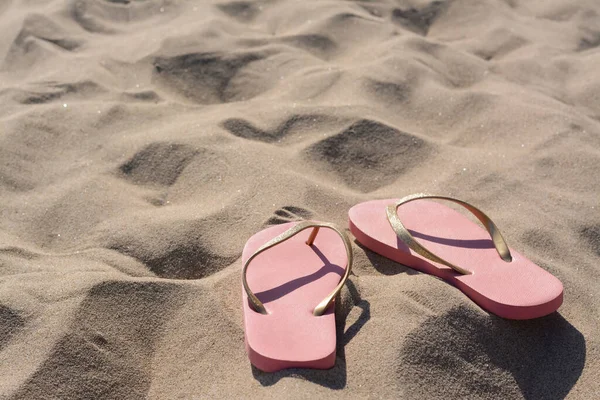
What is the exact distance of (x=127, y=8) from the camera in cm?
280

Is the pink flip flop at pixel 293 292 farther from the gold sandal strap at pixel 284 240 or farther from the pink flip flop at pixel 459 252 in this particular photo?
the pink flip flop at pixel 459 252

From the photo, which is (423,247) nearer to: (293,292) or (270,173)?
(293,292)

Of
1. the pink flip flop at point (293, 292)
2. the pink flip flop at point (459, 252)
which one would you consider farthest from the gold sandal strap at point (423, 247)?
the pink flip flop at point (293, 292)

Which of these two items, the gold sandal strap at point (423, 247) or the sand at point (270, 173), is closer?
the sand at point (270, 173)

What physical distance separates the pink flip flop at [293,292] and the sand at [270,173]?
41 mm

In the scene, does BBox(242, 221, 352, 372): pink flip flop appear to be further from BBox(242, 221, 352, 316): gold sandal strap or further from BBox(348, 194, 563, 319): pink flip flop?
BBox(348, 194, 563, 319): pink flip flop

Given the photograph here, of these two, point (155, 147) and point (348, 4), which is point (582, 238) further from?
point (348, 4)

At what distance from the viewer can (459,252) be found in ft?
4.66

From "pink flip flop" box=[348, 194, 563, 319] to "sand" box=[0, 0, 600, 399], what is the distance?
44 mm

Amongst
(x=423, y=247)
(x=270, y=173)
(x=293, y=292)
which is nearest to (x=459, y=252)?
(x=423, y=247)

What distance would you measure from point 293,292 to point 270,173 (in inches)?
19.0

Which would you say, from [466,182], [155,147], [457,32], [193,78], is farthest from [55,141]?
[457,32]

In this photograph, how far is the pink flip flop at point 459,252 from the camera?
126cm

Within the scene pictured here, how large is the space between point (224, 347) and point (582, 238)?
3.09 feet
